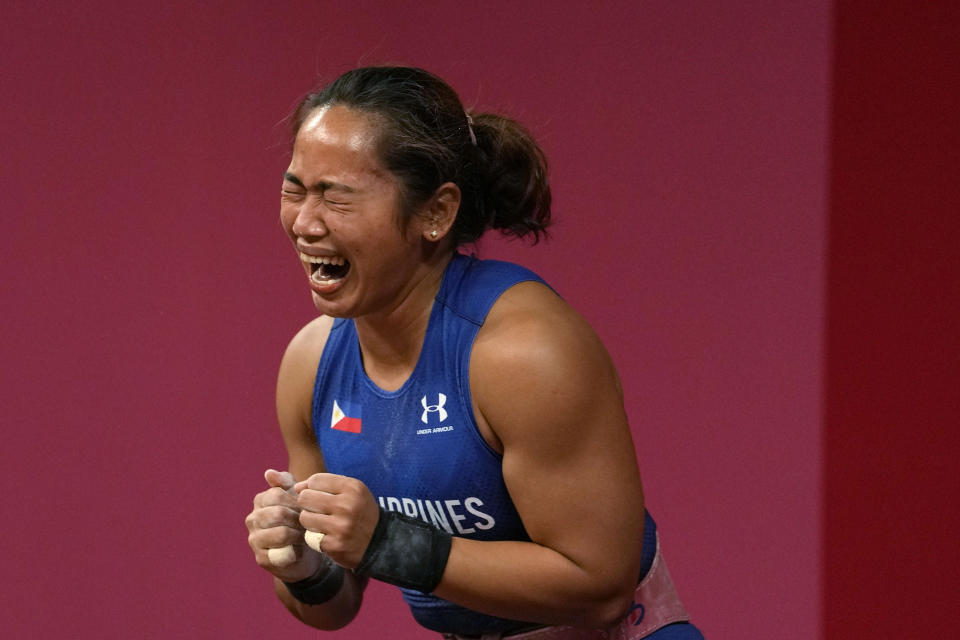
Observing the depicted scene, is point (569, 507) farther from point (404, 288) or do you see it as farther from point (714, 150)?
point (714, 150)

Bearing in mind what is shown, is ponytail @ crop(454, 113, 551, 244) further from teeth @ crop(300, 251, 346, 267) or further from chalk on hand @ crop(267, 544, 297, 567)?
chalk on hand @ crop(267, 544, 297, 567)

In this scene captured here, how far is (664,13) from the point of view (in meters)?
2.09

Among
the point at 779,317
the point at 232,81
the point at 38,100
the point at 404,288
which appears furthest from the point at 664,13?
the point at 38,100

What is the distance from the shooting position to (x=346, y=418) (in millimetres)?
1490

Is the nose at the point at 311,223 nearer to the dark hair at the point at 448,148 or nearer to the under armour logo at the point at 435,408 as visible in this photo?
the dark hair at the point at 448,148

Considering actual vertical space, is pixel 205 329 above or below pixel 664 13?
below

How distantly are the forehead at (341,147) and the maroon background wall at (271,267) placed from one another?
78 cm

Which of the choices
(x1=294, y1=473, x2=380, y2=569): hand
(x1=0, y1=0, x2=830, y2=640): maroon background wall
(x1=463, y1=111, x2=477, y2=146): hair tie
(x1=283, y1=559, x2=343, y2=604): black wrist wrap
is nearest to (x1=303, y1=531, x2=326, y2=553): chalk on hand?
(x1=294, y1=473, x2=380, y2=569): hand

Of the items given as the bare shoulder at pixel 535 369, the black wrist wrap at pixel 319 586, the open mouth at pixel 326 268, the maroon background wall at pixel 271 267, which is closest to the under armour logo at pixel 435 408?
the bare shoulder at pixel 535 369

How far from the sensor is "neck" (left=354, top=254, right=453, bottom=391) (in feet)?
4.72

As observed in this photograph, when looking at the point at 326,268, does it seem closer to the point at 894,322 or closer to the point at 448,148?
the point at 448,148

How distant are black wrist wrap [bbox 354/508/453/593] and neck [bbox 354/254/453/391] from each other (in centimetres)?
20

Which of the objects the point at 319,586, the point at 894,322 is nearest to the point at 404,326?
the point at 319,586

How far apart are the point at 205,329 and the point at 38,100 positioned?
18.9 inches
